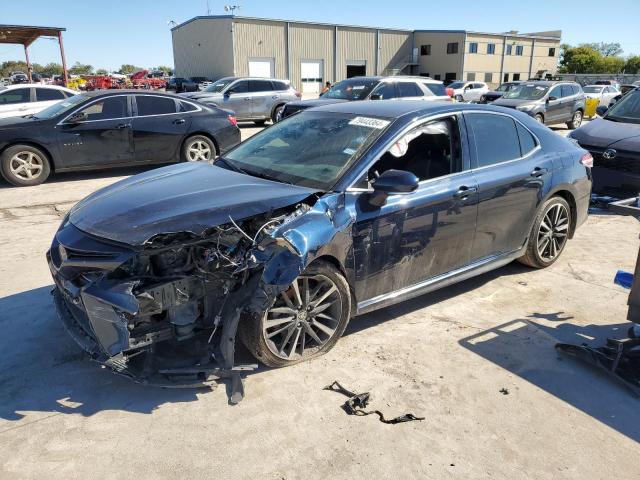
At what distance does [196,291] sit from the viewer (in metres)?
2.97

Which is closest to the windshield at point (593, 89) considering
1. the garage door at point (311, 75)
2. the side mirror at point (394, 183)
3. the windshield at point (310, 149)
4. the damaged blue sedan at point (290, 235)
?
the garage door at point (311, 75)

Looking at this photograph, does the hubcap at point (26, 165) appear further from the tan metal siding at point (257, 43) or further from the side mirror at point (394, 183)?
the tan metal siding at point (257, 43)

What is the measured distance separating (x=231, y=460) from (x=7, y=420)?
1.34 metres

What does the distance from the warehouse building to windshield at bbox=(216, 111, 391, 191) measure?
126 ft

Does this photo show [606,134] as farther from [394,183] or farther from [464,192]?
[394,183]

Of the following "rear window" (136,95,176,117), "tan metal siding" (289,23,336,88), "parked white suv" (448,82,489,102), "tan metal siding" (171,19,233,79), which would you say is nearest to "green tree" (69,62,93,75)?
"tan metal siding" (171,19,233,79)

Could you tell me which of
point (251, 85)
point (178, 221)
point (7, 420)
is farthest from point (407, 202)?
point (251, 85)

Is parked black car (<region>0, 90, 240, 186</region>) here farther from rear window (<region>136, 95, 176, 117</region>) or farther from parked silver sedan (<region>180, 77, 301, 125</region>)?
parked silver sedan (<region>180, 77, 301, 125</region>)

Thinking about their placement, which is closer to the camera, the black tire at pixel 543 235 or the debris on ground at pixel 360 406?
the debris on ground at pixel 360 406

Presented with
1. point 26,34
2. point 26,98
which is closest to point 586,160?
point 26,98

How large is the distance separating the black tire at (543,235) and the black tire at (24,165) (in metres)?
7.66

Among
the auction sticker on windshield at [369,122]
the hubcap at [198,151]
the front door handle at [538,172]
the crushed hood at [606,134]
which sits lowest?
the hubcap at [198,151]

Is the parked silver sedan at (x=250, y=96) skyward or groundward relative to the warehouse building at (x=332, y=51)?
groundward

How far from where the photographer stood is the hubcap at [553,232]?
4.89 metres
